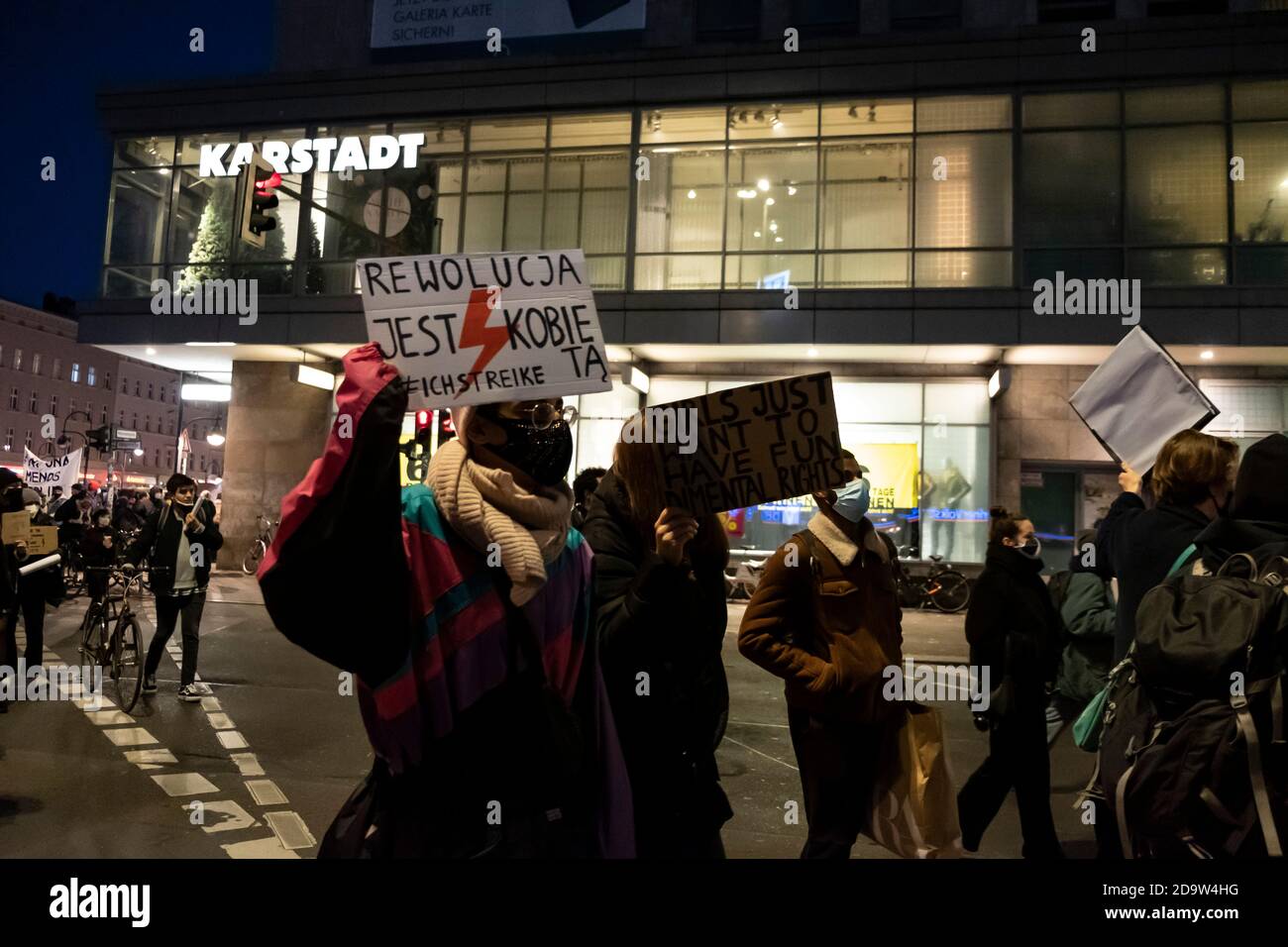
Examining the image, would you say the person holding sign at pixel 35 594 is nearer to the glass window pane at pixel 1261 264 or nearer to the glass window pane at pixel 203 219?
the glass window pane at pixel 203 219

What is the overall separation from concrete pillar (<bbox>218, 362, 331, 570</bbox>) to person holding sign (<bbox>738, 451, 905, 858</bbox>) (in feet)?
67.8

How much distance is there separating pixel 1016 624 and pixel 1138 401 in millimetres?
1356

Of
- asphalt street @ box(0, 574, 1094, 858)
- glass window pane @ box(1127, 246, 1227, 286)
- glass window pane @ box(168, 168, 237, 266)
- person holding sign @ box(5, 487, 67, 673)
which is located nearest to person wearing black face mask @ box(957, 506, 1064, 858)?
asphalt street @ box(0, 574, 1094, 858)

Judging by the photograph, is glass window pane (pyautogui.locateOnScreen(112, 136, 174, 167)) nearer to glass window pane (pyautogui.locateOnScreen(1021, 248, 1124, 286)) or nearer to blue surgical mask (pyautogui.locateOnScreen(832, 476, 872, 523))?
glass window pane (pyautogui.locateOnScreen(1021, 248, 1124, 286))

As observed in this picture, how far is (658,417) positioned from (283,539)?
147cm

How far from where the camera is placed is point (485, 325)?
2262 mm

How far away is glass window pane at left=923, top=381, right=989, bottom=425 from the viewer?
67.0ft

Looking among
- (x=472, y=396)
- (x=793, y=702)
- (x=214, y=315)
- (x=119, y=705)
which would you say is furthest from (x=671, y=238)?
(x=472, y=396)

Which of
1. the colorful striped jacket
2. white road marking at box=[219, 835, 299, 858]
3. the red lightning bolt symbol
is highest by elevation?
the red lightning bolt symbol

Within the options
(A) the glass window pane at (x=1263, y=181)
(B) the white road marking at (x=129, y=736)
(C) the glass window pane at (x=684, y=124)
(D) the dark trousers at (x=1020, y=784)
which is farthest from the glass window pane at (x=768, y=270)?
(D) the dark trousers at (x=1020, y=784)

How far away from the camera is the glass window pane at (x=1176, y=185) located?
61.2 feet

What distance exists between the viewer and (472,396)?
2.15 m

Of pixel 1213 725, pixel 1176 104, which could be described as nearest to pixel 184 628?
pixel 1213 725
